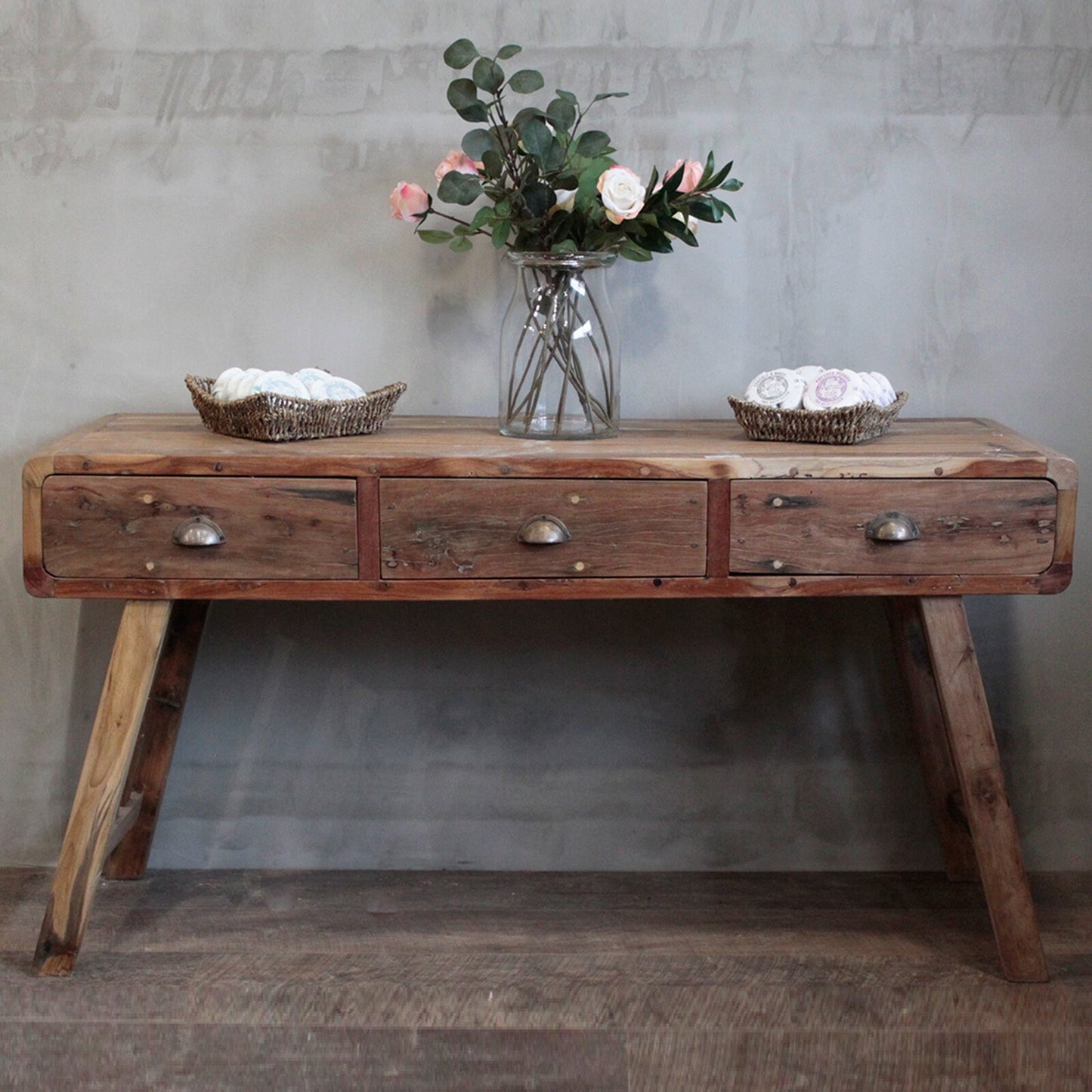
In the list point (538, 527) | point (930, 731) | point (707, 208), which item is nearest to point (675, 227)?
point (707, 208)

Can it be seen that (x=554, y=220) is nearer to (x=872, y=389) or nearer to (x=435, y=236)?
(x=435, y=236)

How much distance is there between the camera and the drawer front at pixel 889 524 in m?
1.72

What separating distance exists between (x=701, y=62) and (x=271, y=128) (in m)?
0.74

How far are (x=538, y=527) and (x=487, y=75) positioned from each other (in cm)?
69

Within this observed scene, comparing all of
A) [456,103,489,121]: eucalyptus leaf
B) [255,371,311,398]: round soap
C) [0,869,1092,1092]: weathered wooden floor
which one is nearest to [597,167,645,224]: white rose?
[456,103,489,121]: eucalyptus leaf

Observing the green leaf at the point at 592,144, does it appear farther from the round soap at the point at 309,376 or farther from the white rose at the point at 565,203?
the round soap at the point at 309,376

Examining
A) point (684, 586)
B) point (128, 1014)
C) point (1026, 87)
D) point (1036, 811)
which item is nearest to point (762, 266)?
point (1026, 87)

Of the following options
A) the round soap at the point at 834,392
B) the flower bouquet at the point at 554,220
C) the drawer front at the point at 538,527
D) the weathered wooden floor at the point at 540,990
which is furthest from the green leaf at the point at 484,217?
the weathered wooden floor at the point at 540,990

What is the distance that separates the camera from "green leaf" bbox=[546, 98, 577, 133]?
1.80 m

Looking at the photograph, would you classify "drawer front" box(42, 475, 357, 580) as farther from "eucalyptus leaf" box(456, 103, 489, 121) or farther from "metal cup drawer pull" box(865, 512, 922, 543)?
"metal cup drawer pull" box(865, 512, 922, 543)

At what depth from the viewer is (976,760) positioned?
1.80 meters

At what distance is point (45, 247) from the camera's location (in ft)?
6.88

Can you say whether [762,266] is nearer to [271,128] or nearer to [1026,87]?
[1026,87]

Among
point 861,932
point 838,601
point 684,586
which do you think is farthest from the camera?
point 838,601
